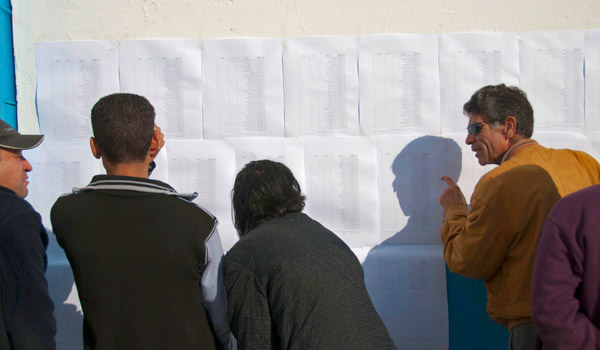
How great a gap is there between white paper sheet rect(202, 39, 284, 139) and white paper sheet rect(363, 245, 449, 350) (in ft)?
2.57

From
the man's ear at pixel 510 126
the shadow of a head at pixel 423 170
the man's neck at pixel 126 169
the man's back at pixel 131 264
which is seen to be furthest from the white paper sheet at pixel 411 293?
the man's neck at pixel 126 169

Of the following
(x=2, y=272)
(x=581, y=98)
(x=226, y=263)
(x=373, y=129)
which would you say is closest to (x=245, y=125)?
(x=373, y=129)

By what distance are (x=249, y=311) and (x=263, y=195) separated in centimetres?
34

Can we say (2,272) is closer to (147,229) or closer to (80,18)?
(147,229)

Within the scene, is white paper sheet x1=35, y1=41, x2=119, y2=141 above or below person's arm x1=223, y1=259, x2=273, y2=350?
above

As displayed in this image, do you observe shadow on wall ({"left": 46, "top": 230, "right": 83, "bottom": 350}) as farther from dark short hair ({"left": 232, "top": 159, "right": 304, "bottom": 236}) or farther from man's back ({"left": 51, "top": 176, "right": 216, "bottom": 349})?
dark short hair ({"left": 232, "top": 159, "right": 304, "bottom": 236})

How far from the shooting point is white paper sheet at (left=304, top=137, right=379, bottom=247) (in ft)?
6.48

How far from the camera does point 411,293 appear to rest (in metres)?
1.99

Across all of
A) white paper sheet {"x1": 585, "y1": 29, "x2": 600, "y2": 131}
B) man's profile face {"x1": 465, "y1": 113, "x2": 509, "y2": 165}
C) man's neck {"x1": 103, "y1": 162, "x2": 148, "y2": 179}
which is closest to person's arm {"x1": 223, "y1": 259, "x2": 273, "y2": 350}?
man's neck {"x1": 103, "y1": 162, "x2": 148, "y2": 179}

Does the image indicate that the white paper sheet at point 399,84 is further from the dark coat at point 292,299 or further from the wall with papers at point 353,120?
the dark coat at point 292,299

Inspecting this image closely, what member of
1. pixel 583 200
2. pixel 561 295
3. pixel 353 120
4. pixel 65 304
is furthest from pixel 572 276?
pixel 65 304

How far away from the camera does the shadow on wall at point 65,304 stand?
6.54 ft

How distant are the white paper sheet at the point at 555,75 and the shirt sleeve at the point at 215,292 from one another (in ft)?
5.16

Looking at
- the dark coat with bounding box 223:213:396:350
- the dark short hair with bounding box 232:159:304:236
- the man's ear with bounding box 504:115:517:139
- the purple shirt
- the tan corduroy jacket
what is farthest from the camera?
the man's ear with bounding box 504:115:517:139
